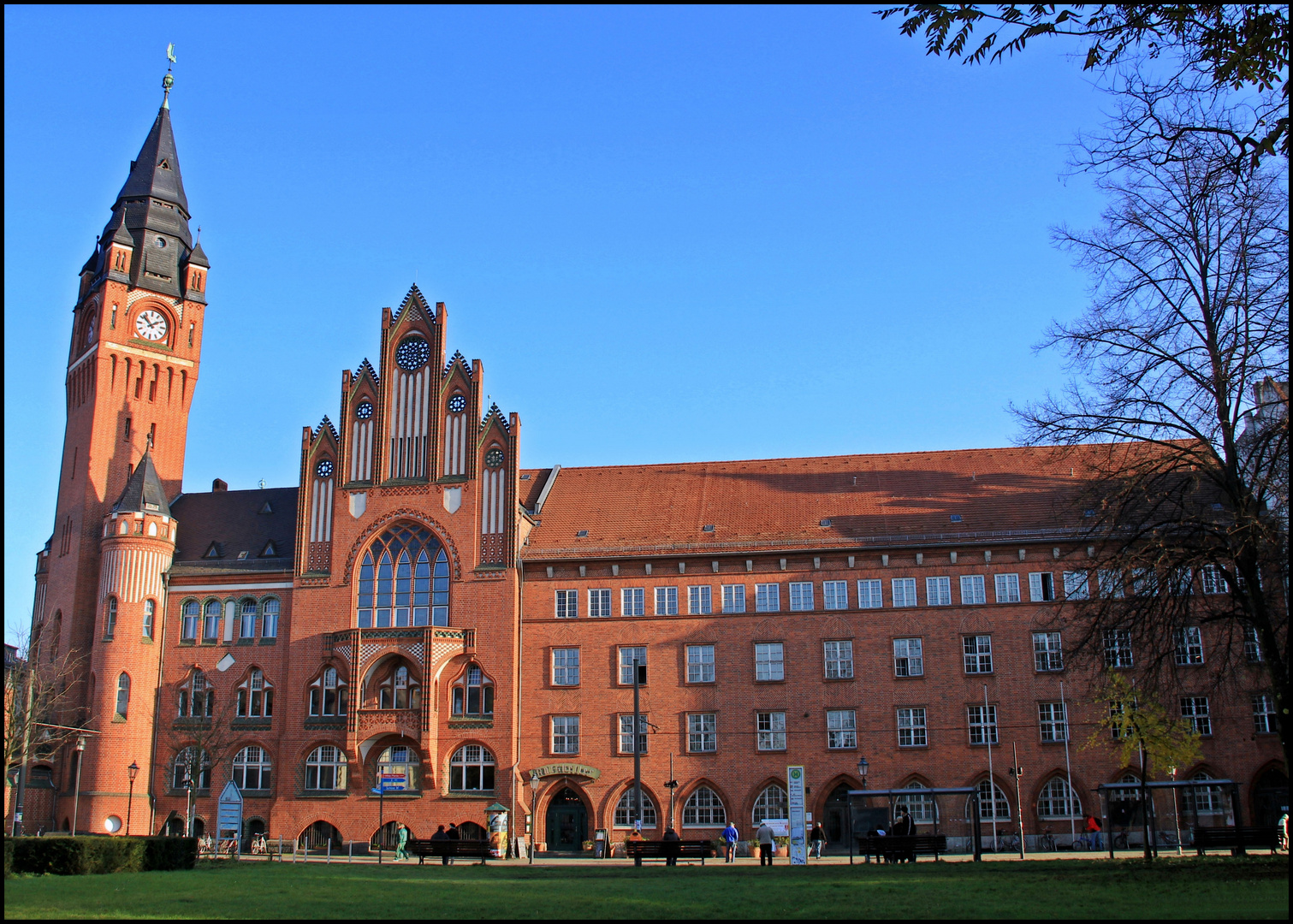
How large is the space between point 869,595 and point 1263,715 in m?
15.5

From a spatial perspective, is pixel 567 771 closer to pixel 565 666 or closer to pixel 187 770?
pixel 565 666

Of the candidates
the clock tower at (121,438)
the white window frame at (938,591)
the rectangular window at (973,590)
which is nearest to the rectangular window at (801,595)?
the white window frame at (938,591)

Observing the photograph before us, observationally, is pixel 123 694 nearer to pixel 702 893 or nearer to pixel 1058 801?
pixel 1058 801

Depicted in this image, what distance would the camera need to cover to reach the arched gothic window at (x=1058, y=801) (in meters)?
47.6

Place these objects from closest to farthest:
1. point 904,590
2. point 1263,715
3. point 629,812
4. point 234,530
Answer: point 1263,715 → point 629,812 → point 904,590 → point 234,530

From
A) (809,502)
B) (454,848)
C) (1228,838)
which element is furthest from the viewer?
(809,502)

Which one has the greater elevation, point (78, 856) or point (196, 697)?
point (196, 697)

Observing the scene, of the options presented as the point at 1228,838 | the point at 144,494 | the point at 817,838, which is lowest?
the point at 817,838

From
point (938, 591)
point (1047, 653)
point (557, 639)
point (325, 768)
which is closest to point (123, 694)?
point (325, 768)

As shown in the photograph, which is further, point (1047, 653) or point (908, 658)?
point (908, 658)

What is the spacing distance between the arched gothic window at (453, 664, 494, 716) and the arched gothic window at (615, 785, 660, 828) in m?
6.53

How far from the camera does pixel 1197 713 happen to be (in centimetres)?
4762

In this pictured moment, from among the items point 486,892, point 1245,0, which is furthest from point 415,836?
point 1245,0

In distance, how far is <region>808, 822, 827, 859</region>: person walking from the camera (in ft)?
150
